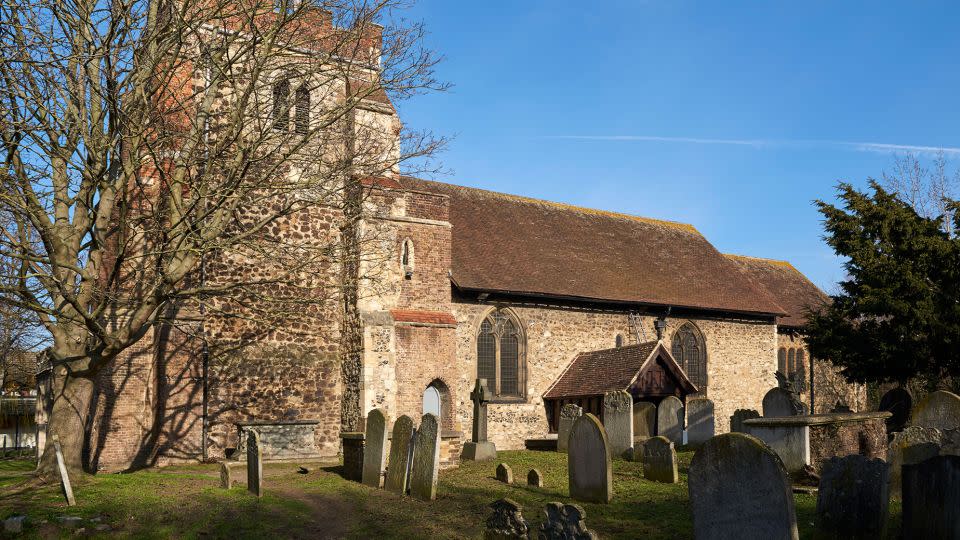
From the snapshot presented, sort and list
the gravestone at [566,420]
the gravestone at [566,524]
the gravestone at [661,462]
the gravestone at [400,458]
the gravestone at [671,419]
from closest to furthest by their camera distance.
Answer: the gravestone at [566,524] → the gravestone at [400,458] → the gravestone at [661,462] → the gravestone at [566,420] → the gravestone at [671,419]

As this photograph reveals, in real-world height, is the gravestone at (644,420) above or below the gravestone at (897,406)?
below

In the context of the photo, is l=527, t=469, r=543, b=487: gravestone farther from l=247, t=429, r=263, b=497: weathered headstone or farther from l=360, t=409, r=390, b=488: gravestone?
l=247, t=429, r=263, b=497: weathered headstone

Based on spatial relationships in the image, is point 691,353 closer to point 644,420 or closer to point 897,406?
point 644,420

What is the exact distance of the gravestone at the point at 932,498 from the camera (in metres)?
7.23

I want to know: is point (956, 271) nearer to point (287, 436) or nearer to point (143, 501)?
point (287, 436)

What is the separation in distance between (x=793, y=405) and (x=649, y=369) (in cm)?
593

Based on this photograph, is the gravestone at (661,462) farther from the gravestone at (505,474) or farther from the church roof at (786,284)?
the church roof at (786,284)

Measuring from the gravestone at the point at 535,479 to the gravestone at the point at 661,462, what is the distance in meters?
1.78

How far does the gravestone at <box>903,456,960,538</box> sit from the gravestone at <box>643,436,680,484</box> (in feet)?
18.0

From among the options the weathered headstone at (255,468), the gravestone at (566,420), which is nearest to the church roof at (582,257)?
the gravestone at (566,420)

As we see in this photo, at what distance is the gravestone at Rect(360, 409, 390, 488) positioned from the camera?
12945 millimetres

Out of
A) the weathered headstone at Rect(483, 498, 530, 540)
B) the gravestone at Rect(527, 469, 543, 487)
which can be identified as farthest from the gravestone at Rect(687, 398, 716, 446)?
the weathered headstone at Rect(483, 498, 530, 540)

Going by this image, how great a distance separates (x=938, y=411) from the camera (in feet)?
37.9

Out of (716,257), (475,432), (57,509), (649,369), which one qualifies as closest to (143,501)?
(57,509)
